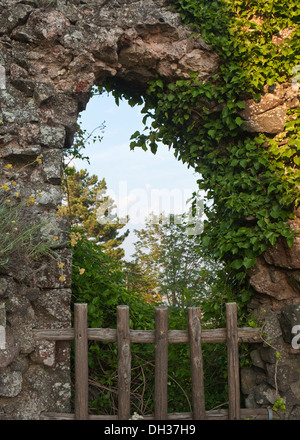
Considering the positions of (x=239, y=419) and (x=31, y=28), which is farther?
(x=31, y=28)

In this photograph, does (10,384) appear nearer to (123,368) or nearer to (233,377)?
(123,368)

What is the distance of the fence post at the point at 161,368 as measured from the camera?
3.25 metres

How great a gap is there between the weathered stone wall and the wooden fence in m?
0.18

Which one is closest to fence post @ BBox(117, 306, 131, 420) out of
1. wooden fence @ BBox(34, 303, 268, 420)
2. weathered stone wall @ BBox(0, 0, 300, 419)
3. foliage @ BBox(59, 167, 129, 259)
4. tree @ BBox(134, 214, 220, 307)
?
wooden fence @ BBox(34, 303, 268, 420)

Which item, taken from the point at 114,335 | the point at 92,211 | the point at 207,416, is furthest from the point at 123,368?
the point at 92,211

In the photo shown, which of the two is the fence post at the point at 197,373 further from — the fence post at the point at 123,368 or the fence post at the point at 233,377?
the fence post at the point at 123,368

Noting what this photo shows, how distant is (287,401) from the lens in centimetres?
358

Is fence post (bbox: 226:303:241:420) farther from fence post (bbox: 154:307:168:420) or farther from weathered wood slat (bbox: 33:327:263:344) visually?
fence post (bbox: 154:307:168:420)

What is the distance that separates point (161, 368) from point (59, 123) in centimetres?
235

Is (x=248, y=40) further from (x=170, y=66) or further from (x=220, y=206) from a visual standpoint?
(x=220, y=206)

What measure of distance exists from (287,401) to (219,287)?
1225mm

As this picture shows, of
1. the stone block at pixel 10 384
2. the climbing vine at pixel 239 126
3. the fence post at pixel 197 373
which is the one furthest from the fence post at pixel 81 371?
the climbing vine at pixel 239 126

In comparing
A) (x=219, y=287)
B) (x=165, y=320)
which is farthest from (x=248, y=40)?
(x=165, y=320)

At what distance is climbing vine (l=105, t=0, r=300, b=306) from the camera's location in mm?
3799
